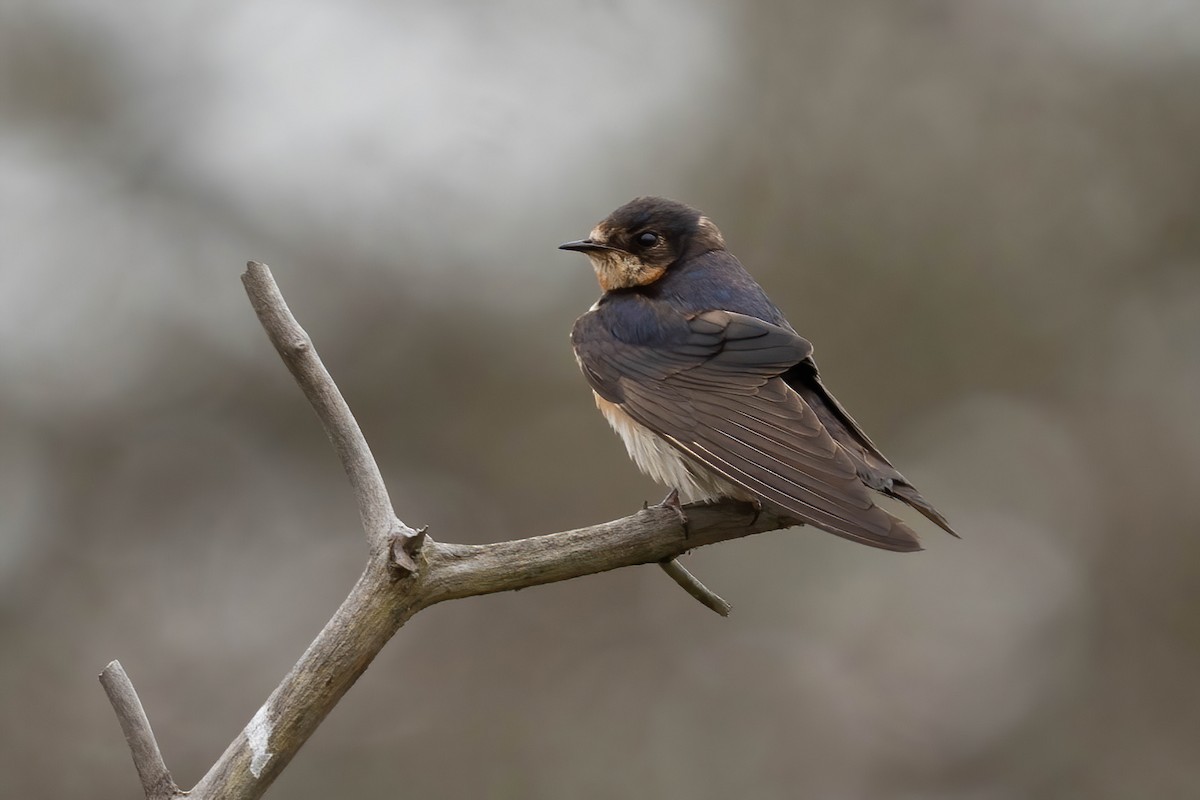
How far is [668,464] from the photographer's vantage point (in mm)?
2391

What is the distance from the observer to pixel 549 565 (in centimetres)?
176

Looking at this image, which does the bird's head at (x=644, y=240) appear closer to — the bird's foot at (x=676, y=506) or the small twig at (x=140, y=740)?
the bird's foot at (x=676, y=506)

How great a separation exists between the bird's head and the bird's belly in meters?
0.36

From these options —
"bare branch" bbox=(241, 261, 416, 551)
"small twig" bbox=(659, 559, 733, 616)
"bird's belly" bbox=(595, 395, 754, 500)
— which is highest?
"bare branch" bbox=(241, 261, 416, 551)

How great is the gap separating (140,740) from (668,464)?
110 cm

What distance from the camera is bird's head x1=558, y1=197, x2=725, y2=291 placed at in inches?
108

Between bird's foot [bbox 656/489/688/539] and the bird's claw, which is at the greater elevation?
bird's foot [bbox 656/489/688/539]

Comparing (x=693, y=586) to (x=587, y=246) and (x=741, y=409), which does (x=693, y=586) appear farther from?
(x=587, y=246)

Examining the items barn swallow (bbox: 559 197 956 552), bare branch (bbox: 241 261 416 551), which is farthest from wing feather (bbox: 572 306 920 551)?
bare branch (bbox: 241 261 416 551)

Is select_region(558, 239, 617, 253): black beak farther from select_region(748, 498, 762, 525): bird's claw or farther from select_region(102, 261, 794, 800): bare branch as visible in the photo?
select_region(102, 261, 794, 800): bare branch

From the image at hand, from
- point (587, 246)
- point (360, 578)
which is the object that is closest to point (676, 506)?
point (360, 578)

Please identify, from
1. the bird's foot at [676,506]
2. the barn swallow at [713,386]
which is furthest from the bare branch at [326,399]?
the barn swallow at [713,386]

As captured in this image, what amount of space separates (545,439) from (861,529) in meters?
3.05

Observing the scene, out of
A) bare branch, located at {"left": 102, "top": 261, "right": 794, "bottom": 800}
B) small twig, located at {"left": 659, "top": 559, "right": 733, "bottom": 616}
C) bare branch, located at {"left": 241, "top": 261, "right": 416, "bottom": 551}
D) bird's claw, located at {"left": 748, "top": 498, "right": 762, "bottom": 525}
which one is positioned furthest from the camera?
bird's claw, located at {"left": 748, "top": 498, "right": 762, "bottom": 525}
